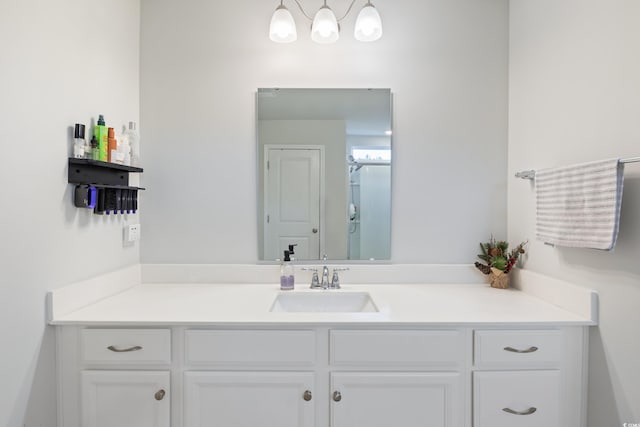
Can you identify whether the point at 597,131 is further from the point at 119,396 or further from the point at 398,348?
the point at 119,396

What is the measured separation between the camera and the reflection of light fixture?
1.85 meters

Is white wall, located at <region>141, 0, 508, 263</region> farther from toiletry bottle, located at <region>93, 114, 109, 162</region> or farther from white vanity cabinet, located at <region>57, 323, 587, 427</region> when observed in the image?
white vanity cabinet, located at <region>57, 323, 587, 427</region>

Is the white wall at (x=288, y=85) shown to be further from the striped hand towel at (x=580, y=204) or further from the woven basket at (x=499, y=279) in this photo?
the striped hand towel at (x=580, y=204)

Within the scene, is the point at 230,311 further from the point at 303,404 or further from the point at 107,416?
the point at 107,416

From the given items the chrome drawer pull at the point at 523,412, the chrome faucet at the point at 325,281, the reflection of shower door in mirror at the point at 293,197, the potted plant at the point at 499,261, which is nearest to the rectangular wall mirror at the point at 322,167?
the reflection of shower door in mirror at the point at 293,197

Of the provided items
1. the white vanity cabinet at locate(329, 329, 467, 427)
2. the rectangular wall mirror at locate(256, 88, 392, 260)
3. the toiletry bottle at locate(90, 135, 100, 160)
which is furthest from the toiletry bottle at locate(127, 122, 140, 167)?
the white vanity cabinet at locate(329, 329, 467, 427)

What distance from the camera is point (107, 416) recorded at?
56.0 inches

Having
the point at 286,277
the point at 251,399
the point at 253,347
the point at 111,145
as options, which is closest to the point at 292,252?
the point at 286,277

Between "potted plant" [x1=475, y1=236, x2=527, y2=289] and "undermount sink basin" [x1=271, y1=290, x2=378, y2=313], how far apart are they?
2.22 ft

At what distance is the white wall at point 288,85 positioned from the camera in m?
2.03

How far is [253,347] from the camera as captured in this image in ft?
4.65

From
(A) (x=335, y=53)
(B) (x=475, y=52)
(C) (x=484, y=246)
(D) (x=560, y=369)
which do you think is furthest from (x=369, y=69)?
(D) (x=560, y=369)

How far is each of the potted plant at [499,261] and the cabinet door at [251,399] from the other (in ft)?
3.68

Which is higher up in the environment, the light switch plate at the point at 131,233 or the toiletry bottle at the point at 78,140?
the toiletry bottle at the point at 78,140
